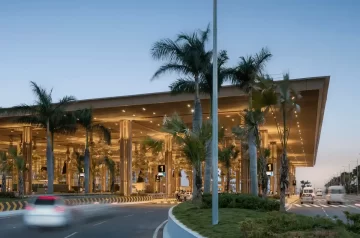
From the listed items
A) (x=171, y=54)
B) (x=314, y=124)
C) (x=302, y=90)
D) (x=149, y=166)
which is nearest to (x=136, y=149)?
(x=149, y=166)

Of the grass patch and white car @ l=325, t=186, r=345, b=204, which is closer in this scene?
the grass patch

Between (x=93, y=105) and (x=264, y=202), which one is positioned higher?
(x=93, y=105)

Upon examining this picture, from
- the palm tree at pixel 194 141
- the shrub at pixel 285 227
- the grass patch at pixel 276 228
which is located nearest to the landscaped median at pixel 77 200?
the palm tree at pixel 194 141

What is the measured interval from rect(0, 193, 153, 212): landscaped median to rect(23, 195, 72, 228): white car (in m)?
1.54

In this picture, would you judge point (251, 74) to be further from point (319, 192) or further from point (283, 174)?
point (319, 192)

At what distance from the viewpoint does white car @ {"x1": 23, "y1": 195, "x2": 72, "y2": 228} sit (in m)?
21.6

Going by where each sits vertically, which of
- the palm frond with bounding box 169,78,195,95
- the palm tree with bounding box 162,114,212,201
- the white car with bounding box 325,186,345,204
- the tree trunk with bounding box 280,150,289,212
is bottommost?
the white car with bounding box 325,186,345,204

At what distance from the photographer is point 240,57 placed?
35094 millimetres

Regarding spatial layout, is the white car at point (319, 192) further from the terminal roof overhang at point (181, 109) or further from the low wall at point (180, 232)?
the low wall at point (180, 232)

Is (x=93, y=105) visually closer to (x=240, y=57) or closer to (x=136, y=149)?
(x=240, y=57)

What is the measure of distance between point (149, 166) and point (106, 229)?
7177 cm

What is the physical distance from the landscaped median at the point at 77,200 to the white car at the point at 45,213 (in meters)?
1.54

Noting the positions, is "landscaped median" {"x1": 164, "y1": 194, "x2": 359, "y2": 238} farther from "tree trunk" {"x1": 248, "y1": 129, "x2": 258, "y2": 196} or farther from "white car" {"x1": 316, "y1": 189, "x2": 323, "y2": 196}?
"white car" {"x1": 316, "y1": 189, "x2": 323, "y2": 196}

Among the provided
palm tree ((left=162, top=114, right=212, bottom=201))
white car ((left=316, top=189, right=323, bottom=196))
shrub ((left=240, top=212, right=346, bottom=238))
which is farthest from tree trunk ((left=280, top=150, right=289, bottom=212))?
white car ((left=316, top=189, right=323, bottom=196))
